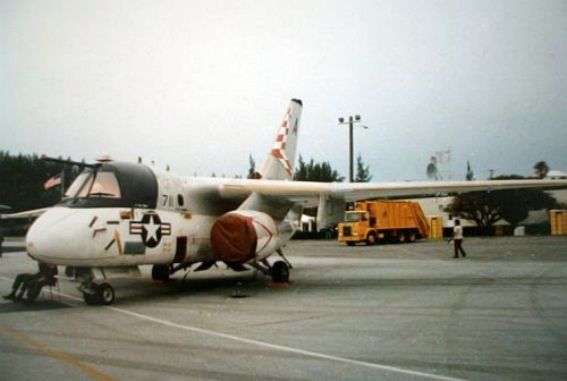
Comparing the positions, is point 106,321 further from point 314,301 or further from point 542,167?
point 542,167

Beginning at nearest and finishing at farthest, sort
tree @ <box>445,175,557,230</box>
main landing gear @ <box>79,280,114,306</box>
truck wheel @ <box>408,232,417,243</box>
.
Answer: main landing gear @ <box>79,280,114,306</box>
truck wheel @ <box>408,232,417,243</box>
tree @ <box>445,175,557,230</box>

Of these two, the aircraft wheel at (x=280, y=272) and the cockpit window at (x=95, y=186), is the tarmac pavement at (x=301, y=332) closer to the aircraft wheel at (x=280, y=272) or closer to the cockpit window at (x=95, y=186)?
the aircraft wheel at (x=280, y=272)

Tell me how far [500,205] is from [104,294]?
2046 inches

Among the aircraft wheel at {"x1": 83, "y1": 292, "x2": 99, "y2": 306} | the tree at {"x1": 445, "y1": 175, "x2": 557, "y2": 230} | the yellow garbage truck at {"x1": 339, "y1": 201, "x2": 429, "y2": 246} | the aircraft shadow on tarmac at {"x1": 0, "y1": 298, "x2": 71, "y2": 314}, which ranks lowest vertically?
the aircraft shadow on tarmac at {"x1": 0, "y1": 298, "x2": 71, "y2": 314}

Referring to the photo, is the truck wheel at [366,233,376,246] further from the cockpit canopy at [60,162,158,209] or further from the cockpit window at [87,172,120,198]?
the cockpit window at [87,172,120,198]

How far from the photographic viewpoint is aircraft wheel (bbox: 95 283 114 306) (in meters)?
11.5

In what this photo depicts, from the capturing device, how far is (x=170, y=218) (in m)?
13.2

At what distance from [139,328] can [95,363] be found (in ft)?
7.67

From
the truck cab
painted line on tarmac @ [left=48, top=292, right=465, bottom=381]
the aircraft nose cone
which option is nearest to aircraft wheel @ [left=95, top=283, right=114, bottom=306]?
the aircraft nose cone

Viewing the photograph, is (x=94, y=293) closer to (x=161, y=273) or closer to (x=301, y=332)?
(x=161, y=273)

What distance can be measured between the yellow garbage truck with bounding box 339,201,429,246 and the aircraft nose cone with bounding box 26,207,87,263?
30.4 meters

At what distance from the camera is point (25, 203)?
34.4 metres

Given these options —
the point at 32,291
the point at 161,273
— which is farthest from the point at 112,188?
the point at 161,273

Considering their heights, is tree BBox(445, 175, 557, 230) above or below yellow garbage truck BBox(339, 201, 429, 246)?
above
